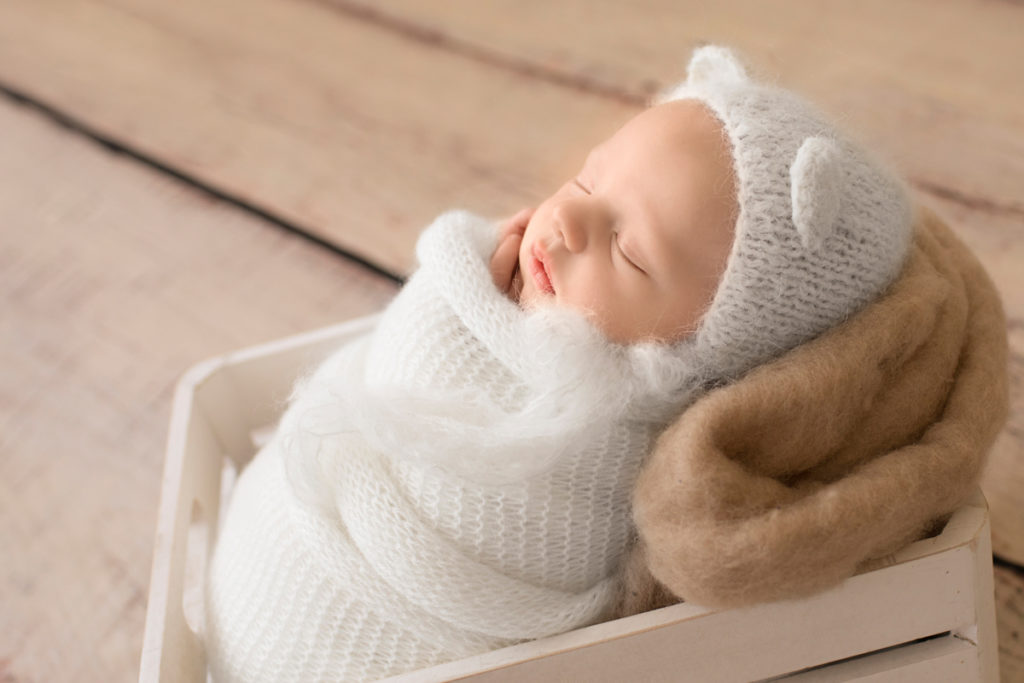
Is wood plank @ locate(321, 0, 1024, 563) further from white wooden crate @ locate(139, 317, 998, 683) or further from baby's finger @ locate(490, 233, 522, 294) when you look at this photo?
baby's finger @ locate(490, 233, 522, 294)

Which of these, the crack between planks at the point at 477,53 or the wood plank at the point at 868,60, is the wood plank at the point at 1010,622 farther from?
the crack between planks at the point at 477,53

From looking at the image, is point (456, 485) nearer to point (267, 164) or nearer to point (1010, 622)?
point (1010, 622)

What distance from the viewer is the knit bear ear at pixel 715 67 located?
2.68ft

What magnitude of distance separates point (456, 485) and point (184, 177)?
99cm

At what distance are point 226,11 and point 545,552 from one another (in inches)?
55.8

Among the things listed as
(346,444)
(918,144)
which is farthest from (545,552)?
(918,144)

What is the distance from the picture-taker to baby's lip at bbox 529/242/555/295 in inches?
30.0

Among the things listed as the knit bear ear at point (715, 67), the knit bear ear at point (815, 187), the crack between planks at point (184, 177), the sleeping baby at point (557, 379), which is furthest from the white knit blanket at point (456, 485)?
the crack between planks at point (184, 177)

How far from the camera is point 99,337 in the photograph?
1347 mm

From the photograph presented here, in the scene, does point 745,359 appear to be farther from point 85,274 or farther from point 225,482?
point 85,274

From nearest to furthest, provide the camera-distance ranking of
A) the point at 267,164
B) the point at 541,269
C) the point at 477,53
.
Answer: the point at 541,269
the point at 267,164
the point at 477,53

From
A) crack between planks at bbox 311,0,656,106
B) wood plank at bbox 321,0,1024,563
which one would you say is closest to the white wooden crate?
wood plank at bbox 321,0,1024,563

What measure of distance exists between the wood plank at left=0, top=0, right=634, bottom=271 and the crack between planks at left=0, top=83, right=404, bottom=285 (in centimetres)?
1

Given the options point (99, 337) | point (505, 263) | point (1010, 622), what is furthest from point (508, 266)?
point (99, 337)
